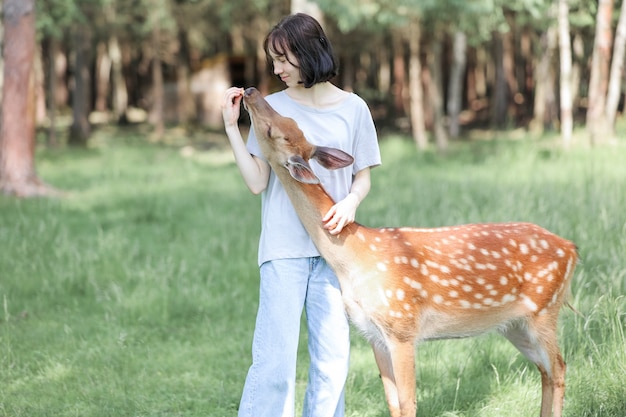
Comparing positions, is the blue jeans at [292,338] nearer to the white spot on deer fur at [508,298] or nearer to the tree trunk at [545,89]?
the white spot on deer fur at [508,298]

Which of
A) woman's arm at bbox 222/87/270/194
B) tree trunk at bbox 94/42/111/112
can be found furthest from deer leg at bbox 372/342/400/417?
tree trunk at bbox 94/42/111/112

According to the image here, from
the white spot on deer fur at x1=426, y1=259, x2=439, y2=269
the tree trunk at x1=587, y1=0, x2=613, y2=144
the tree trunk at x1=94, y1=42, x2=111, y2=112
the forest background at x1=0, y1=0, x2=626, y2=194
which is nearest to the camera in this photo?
the white spot on deer fur at x1=426, y1=259, x2=439, y2=269

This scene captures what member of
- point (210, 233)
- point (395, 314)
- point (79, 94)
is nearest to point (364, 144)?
point (395, 314)

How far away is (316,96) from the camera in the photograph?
3598mm

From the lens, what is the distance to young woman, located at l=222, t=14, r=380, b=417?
11.5ft

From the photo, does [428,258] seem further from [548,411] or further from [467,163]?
[467,163]

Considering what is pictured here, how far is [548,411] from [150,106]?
106ft

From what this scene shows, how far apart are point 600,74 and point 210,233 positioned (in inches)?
358

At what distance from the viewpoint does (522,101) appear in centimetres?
2917

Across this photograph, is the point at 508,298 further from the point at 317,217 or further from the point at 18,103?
the point at 18,103

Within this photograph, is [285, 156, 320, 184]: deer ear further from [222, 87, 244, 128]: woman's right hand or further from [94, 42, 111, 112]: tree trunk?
[94, 42, 111, 112]: tree trunk

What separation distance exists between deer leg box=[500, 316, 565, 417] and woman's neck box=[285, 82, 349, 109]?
1.30m

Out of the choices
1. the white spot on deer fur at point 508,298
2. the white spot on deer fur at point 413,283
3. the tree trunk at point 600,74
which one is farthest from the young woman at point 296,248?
the tree trunk at point 600,74

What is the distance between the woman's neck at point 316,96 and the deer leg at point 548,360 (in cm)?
130
